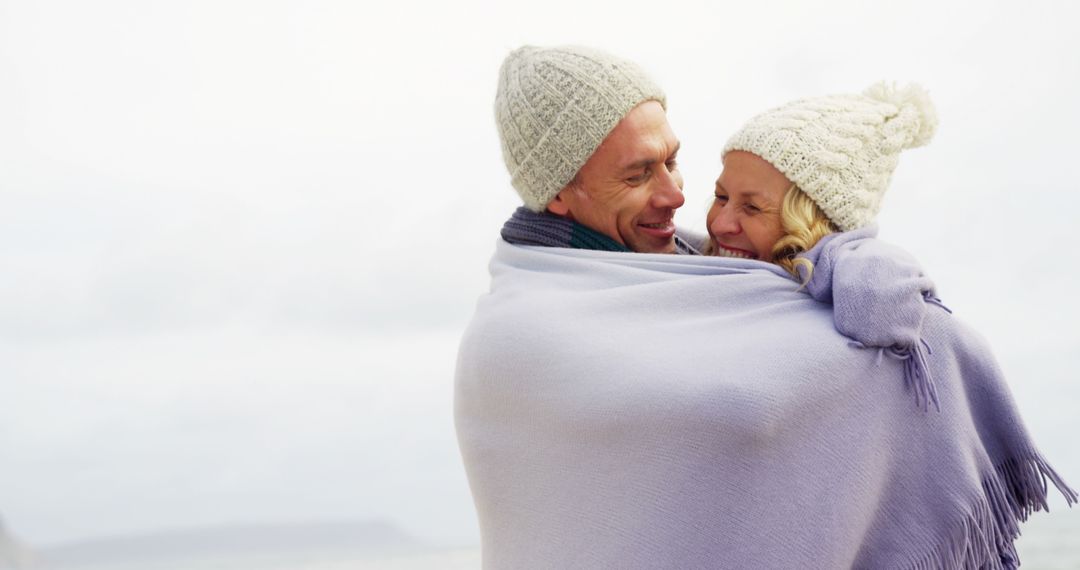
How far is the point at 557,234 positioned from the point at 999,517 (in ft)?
3.58

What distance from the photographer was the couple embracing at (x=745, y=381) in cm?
213

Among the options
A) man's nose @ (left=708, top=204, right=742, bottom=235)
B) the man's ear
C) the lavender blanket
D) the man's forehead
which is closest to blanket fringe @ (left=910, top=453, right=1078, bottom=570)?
the lavender blanket

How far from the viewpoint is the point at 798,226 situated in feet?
7.72

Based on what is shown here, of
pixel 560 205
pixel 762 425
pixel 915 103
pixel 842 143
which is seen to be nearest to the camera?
pixel 762 425

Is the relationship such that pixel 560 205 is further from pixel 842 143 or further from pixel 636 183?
pixel 842 143

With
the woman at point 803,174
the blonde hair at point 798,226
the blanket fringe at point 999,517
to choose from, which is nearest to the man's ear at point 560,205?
the woman at point 803,174

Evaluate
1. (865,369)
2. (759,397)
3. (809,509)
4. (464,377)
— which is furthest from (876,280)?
(464,377)

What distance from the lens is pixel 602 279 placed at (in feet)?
7.97

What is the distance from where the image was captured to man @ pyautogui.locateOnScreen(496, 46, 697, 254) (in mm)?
2598

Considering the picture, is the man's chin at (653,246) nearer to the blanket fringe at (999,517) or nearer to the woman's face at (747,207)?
the woman's face at (747,207)

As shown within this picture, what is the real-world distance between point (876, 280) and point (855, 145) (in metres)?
0.42

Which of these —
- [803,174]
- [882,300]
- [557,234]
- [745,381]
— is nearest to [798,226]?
[803,174]

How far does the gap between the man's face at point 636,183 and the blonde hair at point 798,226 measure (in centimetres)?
Result: 31

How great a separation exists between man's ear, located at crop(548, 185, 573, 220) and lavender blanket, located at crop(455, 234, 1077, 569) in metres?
0.36
